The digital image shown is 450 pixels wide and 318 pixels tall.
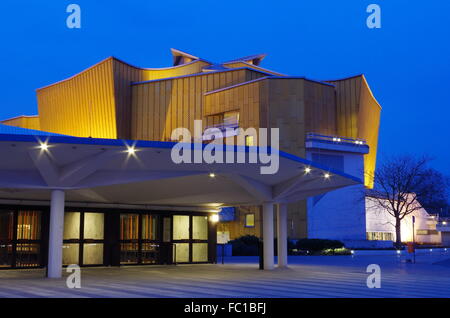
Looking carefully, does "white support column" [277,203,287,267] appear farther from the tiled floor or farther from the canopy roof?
the tiled floor

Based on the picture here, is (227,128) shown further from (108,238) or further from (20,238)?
(20,238)

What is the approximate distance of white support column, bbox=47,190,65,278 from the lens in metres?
18.6

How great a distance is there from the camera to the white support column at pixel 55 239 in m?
18.6

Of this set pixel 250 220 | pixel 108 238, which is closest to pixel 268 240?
pixel 108 238

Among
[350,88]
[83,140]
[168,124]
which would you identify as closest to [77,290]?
[83,140]

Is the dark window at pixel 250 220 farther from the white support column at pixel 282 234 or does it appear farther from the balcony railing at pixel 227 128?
the white support column at pixel 282 234

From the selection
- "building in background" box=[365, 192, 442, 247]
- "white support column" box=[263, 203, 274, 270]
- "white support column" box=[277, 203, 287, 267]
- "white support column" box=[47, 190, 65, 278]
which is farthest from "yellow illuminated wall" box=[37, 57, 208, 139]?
"white support column" box=[47, 190, 65, 278]

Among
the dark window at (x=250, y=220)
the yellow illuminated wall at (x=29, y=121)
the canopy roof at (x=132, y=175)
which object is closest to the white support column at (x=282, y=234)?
the canopy roof at (x=132, y=175)

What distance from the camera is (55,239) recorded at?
18688mm
